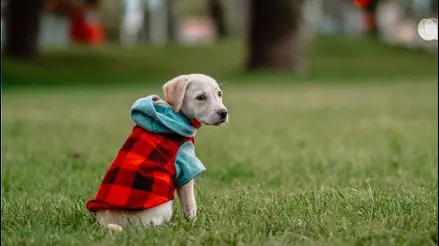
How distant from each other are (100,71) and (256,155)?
19519 mm

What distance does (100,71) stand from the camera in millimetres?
27953

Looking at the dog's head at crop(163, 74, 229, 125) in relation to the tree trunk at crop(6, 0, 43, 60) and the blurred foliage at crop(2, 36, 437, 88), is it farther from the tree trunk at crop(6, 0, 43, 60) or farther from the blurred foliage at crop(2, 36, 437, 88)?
the tree trunk at crop(6, 0, 43, 60)

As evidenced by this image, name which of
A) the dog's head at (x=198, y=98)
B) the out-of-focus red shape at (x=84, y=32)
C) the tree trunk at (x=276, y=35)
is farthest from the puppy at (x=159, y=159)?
the out-of-focus red shape at (x=84, y=32)

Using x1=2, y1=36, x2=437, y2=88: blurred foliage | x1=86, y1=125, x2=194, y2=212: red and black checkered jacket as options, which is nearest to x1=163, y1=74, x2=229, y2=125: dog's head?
x1=86, y1=125, x2=194, y2=212: red and black checkered jacket

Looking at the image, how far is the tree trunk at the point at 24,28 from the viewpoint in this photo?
2841cm

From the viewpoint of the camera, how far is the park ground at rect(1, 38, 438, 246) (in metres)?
4.22

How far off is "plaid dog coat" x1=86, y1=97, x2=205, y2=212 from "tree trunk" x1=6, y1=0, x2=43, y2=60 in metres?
24.5

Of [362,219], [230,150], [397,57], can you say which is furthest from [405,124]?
[397,57]

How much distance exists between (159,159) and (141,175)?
0.12m

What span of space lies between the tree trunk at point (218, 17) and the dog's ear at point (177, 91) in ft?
142

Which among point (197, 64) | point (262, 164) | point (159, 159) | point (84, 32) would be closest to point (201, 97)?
point (159, 159)

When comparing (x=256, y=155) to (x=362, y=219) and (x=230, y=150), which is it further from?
(x=362, y=219)

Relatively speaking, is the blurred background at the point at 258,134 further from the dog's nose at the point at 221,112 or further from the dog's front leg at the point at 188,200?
the dog's nose at the point at 221,112

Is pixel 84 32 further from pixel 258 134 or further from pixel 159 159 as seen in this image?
pixel 159 159
